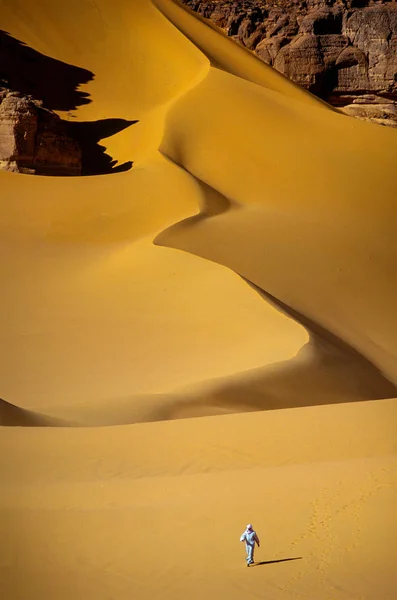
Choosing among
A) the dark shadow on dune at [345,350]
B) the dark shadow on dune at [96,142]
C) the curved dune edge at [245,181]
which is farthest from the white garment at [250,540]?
the dark shadow on dune at [96,142]

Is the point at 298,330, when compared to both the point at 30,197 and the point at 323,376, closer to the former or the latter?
the point at 323,376

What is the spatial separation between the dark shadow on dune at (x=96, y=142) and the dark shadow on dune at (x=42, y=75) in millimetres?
1255

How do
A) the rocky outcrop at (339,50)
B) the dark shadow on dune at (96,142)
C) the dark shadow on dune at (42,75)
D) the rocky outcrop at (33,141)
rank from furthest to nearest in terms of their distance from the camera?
the rocky outcrop at (339,50) < the dark shadow on dune at (42,75) < the dark shadow on dune at (96,142) < the rocky outcrop at (33,141)

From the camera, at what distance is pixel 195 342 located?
12664 millimetres

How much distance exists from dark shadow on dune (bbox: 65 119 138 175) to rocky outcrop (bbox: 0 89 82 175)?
666 mm

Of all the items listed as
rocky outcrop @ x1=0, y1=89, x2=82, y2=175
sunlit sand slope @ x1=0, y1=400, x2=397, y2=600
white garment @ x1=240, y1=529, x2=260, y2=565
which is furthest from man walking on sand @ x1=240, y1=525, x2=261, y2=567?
rocky outcrop @ x1=0, y1=89, x2=82, y2=175

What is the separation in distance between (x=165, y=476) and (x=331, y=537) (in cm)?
172

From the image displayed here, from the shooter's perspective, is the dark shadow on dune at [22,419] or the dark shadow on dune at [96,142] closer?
the dark shadow on dune at [22,419]

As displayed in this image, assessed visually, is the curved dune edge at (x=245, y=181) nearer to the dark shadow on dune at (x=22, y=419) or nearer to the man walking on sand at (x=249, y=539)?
the dark shadow on dune at (x=22, y=419)

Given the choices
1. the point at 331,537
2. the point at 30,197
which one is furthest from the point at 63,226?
the point at 331,537

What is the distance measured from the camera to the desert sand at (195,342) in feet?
22.8

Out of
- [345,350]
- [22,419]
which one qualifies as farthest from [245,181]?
[22,419]

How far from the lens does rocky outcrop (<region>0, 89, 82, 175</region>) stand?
18453 mm

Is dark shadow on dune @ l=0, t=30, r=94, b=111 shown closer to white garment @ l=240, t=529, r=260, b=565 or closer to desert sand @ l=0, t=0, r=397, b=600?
desert sand @ l=0, t=0, r=397, b=600
